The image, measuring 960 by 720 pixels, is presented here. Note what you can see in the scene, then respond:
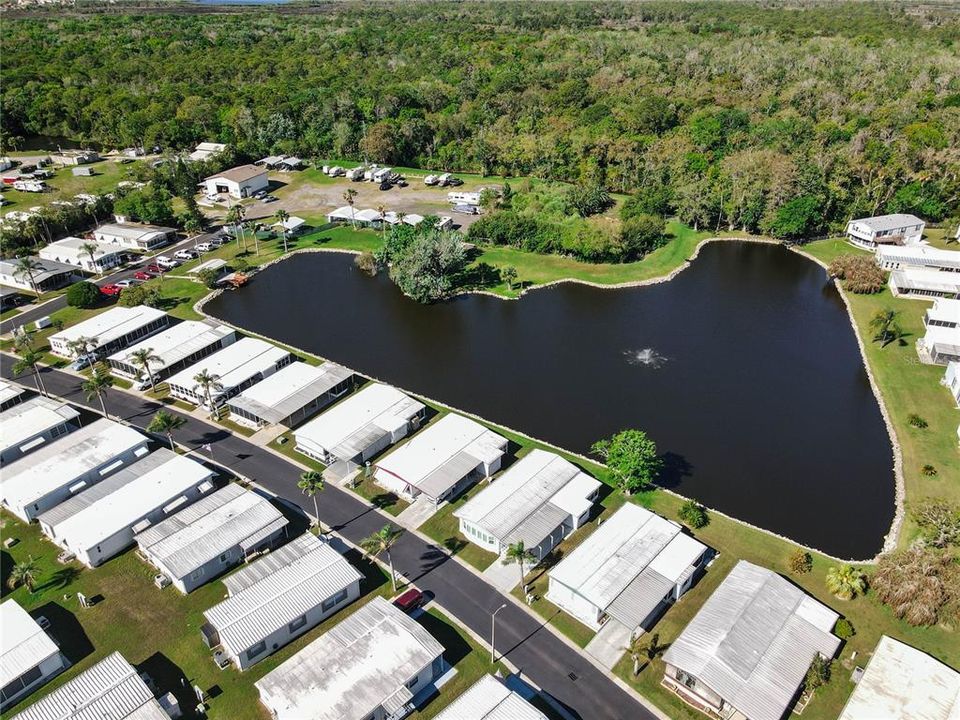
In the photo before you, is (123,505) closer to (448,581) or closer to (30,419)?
(30,419)

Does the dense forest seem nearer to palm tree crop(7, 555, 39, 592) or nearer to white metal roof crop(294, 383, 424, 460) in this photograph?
white metal roof crop(294, 383, 424, 460)

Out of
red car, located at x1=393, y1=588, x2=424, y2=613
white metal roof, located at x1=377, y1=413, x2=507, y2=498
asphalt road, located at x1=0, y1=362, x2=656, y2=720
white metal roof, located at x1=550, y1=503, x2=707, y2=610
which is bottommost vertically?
asphalt road, located at x1=0, y1=362, x2=656, y2=720

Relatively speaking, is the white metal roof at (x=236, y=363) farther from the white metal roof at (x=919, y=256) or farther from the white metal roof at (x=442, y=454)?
the white metal roof at (x=919, y=256)

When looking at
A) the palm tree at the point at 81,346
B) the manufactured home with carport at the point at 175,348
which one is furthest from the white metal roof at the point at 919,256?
the palm tree at the point at 81,346

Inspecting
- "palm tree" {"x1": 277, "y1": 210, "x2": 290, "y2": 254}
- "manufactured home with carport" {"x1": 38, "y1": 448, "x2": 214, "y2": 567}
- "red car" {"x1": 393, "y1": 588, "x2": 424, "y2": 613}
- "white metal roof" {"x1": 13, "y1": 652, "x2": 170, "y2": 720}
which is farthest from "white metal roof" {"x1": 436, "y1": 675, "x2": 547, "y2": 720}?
"palm tree" {"x1": 277, "y1": 210, "x2": 290, "y2": 254}

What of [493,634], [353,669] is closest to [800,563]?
[493,634]

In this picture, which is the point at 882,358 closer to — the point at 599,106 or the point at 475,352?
the point at 475,352

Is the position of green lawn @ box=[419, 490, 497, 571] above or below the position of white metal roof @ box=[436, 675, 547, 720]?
below
